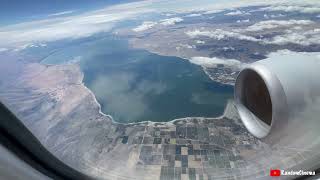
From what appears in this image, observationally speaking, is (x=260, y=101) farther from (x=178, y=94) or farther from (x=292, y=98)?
(x=178, y=94)

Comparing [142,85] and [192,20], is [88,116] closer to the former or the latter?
[142,85]

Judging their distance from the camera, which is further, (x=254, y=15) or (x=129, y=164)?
(x=254, y=15)

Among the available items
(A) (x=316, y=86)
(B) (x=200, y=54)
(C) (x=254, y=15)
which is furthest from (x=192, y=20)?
(A) (x=316, y=86)

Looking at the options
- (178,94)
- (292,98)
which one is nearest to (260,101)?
(292,98)

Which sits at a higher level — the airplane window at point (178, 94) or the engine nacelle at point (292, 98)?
the engine nacelle at point (292, 98)

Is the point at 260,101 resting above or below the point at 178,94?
above

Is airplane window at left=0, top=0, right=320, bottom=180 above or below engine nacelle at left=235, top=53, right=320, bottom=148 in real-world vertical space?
below
